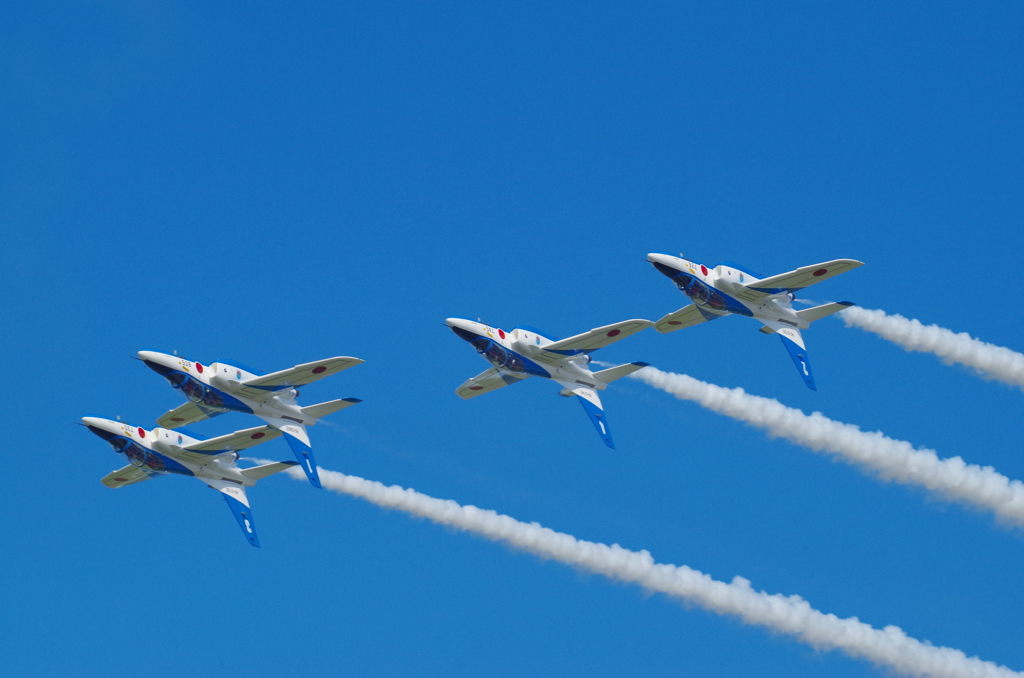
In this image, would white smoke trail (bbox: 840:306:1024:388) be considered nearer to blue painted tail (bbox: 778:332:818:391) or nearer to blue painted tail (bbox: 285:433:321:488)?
blue painted tail (bbox: 778:332:818:391)

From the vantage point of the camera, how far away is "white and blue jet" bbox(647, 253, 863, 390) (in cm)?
9662

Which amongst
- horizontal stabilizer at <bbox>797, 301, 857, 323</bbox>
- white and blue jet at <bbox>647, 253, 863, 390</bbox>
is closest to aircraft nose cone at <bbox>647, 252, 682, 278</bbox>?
white and blue jet at <bbox>647, 253, 863, 390</bbox>

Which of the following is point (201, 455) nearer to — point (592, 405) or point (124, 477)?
point (124, 477)

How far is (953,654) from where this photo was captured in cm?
9325

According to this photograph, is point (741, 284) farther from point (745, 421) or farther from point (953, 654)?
point (953, 654)

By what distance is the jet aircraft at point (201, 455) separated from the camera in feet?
318

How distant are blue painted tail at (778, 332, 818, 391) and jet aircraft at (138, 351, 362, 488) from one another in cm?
2357

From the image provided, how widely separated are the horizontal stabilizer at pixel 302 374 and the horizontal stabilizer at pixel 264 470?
6.29 metres

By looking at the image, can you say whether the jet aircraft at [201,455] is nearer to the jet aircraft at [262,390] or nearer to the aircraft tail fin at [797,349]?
the jet aircraft at [262,390]

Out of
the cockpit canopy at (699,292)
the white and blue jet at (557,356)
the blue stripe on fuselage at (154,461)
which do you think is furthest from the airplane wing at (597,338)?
the blue stripe on fuselage at (154,461)

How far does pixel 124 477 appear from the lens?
334 ft

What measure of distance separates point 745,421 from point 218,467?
98.6 feet

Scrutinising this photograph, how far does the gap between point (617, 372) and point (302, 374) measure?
17599mm

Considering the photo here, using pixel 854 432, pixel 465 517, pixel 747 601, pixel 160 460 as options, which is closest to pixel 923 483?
pixel 854 432
